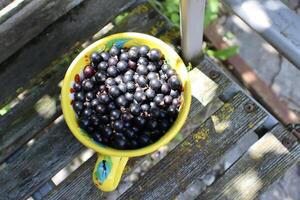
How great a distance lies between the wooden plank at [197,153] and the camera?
4.93 feet

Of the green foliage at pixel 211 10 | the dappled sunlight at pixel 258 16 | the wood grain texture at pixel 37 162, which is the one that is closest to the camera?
the dappled sunlight at pixel 258 16

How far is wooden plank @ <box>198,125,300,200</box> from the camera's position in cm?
151

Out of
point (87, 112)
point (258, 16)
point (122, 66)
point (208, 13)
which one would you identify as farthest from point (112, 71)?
point (208, 13)

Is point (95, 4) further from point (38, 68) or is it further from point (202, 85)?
point (202, 85)

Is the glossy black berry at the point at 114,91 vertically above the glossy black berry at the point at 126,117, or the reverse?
the glossy black berry at the point at 114,91

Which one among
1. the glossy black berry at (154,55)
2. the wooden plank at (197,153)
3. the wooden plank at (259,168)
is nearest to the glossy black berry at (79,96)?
the glossy black berry at (154,55)

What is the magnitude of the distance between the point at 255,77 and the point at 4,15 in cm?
111

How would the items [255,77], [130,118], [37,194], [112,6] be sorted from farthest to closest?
[255,77]
[112,6]
[37,194]
[130,118]

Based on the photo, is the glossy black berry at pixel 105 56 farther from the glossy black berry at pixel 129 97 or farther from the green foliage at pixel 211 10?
the green foliage at pixel 211 10

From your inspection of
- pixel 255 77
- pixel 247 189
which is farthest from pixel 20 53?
pixel 255 77

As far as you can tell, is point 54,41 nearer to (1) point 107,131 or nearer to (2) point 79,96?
(2) point 79,96

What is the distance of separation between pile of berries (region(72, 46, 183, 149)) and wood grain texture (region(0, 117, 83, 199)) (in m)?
0.17

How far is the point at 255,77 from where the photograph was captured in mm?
2086

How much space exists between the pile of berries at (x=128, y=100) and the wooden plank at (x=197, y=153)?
20cm
